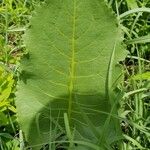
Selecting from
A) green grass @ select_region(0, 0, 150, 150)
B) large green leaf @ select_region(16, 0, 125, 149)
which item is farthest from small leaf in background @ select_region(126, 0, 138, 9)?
large green leaf @ select_region(16, 0, 125, 149)

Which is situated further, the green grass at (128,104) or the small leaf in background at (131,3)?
the small leaf in background at (131,3)

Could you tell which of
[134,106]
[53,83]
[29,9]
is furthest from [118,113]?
[29,9]

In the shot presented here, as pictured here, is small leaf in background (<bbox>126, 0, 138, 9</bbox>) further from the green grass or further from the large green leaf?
the large green leaf

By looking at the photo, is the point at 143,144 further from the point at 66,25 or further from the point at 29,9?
the point at 29,9

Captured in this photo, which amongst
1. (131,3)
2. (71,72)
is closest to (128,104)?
(71,72)

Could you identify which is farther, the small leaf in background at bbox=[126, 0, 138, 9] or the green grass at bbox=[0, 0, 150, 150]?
the small leaf in background at bbox=[126, 0, 138, 9]

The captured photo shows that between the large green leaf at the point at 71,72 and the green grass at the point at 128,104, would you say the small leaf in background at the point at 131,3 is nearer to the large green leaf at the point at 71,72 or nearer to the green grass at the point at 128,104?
the green grass at the point at 128,104

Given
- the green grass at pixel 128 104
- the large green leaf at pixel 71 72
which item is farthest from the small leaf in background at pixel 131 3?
the large green leaf at pixel 71 72

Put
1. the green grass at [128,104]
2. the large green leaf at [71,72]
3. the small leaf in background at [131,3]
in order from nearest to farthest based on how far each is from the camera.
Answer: the large green leaf at [71,72], the green grass at [128,104], the small leaf in background at [131,3]

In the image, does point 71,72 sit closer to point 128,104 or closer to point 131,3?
point 128,104
